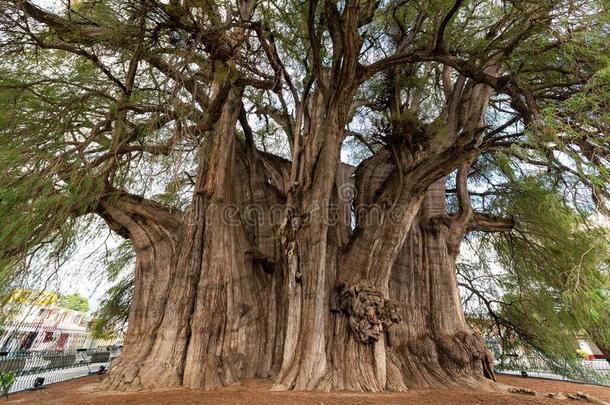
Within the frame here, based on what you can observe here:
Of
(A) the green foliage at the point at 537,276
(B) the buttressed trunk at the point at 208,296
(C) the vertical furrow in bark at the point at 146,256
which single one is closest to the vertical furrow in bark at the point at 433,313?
(A) the green foliage at the point at 537,276

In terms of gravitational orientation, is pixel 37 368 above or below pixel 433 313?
below

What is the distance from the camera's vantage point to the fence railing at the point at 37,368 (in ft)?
16.6

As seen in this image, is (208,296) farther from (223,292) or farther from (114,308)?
(114,308)

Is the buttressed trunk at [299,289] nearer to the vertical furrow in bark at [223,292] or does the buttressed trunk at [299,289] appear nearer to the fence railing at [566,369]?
the vertical furrow in bark at [223,292]

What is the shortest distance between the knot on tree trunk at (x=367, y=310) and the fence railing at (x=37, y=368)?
451 centimetres

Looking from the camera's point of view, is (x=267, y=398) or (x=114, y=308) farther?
(x=114, y=308)

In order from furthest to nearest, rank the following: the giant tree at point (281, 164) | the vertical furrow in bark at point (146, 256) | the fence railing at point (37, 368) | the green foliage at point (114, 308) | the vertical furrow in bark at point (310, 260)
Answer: the green foliage at point (114, 308)
the fence railing at point (37, 368)
the vertical furrow in bark at point (146, 256)
the vertical furrow in bark at point (310, 260)
the giant tree at point (281, 164)

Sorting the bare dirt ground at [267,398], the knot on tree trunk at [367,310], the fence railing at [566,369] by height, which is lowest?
the bare dirt ground at [267,398]

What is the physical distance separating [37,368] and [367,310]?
666 centimetres

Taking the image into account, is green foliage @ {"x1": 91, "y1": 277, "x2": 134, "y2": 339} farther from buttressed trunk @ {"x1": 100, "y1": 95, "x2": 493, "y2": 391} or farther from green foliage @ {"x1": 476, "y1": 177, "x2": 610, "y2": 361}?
green foliage @ {"x1": 476, "y1": 177, "x2": 610, "y2": 361}

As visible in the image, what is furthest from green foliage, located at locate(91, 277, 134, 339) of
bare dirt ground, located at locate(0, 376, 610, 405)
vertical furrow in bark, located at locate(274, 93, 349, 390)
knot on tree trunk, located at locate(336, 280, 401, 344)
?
knot on tree trunk, located at locate(336, 280, 401, 344)

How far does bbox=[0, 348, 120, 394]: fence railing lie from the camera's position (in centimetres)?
507

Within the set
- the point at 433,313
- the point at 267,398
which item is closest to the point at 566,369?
the point at 433,313

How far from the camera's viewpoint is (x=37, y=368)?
637cm
